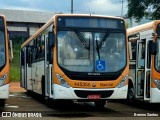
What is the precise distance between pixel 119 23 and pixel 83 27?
4.24 feet

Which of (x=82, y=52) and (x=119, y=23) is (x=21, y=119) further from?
(x=119, y=23)

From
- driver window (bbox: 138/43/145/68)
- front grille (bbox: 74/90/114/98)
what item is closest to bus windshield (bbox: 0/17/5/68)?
front grille (bbox: 74/90/114/98)

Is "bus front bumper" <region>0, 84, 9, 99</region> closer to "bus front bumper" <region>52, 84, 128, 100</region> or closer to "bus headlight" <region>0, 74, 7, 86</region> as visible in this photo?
"bus headlight" <region>0, 74, 7, 86</region>

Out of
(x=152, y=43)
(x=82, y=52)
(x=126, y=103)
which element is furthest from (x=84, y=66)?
(x=126, y=103)

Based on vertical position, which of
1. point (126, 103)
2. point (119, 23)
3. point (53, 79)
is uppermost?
point (119, 23)

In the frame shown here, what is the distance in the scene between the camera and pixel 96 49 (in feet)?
46.5

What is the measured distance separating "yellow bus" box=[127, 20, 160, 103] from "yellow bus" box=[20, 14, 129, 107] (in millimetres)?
1042

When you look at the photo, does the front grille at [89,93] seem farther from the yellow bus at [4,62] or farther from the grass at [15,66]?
the grass at [15,66]

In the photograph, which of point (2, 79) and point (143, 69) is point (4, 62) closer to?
point (2, 79)

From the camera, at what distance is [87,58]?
14.0 meters

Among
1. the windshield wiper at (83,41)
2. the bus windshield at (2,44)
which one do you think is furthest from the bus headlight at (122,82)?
the bus windshield at (2,44)

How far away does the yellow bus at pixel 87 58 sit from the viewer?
1384 centimetres

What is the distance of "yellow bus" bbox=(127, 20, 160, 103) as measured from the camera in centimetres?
1477

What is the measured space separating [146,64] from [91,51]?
2367 millimetres
